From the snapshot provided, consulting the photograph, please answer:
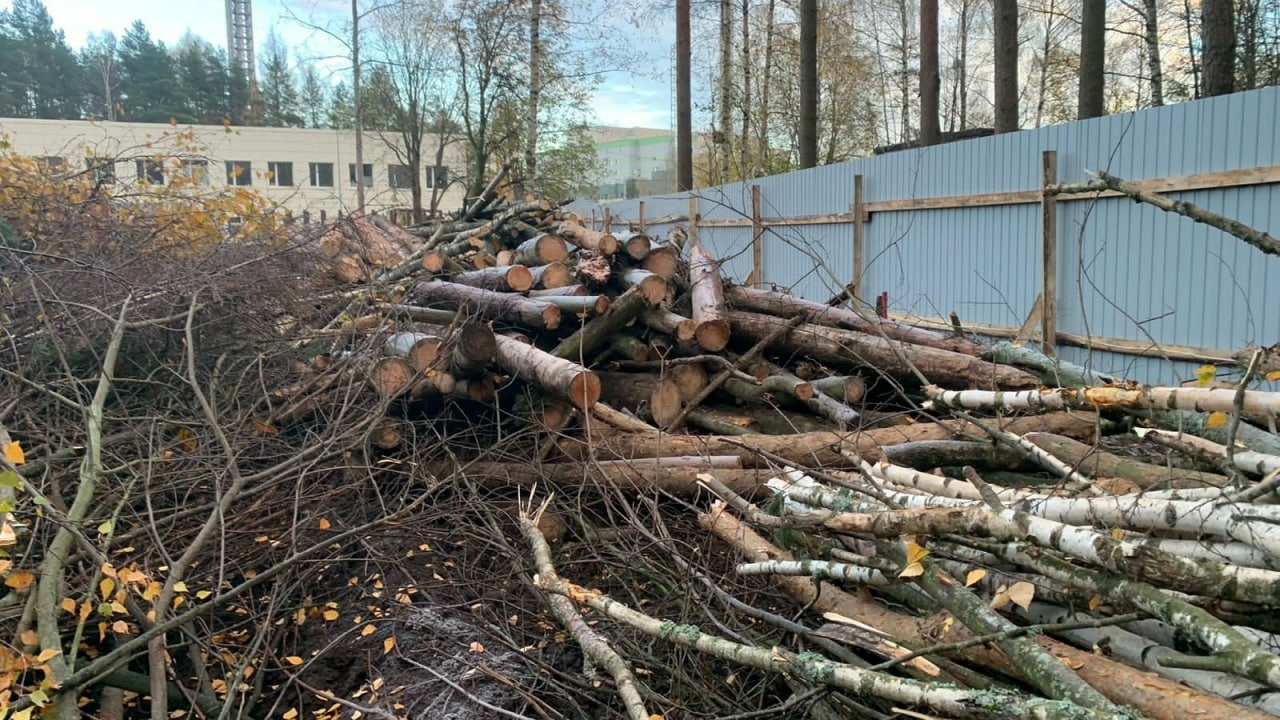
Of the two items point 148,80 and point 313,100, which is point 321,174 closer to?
point 313,100

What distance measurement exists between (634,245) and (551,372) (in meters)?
2.17

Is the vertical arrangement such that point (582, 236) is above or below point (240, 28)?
below

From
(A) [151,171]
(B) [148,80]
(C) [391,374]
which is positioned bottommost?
(C) [391,374]

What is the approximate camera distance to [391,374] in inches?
193

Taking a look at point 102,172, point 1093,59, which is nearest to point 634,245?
point 102,172

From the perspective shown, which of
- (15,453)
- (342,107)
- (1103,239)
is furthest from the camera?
(342,107)

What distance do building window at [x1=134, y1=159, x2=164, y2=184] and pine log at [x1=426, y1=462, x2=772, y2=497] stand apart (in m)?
5.12

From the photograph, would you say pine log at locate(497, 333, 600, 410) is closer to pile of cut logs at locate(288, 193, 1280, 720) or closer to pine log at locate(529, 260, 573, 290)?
pile of cut logs at locate(288, 193, 1280, 720)

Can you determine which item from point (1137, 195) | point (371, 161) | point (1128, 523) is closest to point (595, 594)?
point (1128, 523)

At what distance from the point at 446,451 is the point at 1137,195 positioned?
3.43 meters

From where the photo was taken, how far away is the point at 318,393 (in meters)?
4.87

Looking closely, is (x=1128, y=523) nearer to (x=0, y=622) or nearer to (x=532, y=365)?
(x=532, y=365)

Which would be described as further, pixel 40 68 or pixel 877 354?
pixel 40 68

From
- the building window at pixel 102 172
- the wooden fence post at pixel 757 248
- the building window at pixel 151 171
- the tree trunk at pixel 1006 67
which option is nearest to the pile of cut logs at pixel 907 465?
the building window at pixel 102 172
